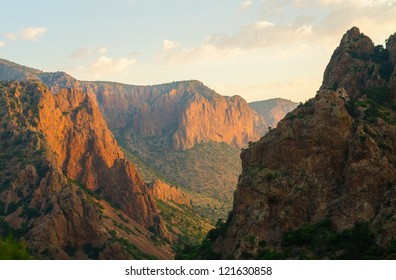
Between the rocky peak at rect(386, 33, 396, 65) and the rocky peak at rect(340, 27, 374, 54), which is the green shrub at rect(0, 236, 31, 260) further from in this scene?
the rocky peak at rect(340, 27, 374, 54)

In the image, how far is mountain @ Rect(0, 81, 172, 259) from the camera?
12231 cm

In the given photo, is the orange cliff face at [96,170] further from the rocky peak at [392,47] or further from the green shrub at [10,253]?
the green shrub at [10,253]

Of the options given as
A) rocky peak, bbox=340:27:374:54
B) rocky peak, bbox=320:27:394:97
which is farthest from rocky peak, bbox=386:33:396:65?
rocky peak, bbox=340:27:374:54

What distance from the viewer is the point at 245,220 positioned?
87.6m

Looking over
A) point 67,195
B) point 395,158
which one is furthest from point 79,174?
point 395,158

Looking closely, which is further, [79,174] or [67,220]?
[79,174]

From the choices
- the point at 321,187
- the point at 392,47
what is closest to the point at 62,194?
the point at 321,187

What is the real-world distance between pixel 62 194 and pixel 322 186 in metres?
69.8

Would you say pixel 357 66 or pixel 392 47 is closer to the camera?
pixel 357 66

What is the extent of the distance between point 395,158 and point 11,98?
144082 mm

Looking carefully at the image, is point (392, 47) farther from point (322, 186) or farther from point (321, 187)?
point (321, 187)

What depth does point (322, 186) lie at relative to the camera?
282 ft

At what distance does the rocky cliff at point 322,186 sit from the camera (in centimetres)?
7450
